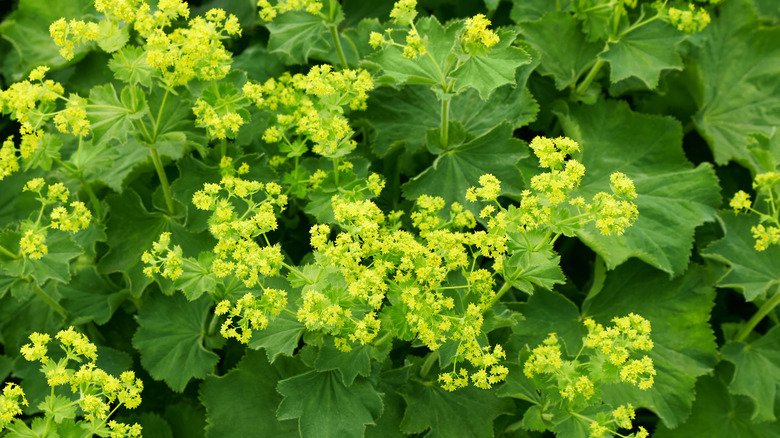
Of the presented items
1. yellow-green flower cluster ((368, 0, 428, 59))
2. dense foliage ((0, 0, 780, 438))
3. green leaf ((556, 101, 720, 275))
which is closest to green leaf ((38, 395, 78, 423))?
dense foliage ((0, 0, 780, 438))

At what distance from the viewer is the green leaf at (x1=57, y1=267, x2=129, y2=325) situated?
2.21 metres

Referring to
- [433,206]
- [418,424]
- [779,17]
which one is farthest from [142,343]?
[779,17]

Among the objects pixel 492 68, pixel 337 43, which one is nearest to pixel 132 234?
pixel 337 43

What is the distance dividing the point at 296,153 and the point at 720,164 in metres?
1.57

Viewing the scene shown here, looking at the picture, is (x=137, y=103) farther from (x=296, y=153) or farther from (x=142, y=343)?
(x=142, y=343)

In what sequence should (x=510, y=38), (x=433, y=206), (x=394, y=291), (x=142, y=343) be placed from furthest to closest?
(x=142, y=343)
(x=510, y=38)
(x=433, y=206)
(x=394, y=291)

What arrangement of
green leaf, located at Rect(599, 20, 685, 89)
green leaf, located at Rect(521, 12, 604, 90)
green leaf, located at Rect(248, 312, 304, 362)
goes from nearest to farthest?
green leaf, located at Rect(248, 312, 304, 362)
green leaf, located at Rect(599, 20, 685, 89)
green leaf, located at Rect(521, 12, 604, 90)

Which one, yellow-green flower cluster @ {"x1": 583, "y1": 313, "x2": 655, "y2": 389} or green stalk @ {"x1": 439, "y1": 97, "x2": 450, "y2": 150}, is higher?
green stalk @ {"x1": 439, "y1": 97, "x2": 450, "y2": 150}

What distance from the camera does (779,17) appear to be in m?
2.75

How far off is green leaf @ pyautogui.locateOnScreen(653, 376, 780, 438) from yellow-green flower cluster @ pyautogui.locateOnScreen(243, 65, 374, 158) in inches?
59.3

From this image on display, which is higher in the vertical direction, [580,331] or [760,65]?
[760,65]

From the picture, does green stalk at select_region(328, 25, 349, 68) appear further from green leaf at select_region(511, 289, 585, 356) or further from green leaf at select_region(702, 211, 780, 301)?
green leaf at select_region(702, 211, 780, 301)

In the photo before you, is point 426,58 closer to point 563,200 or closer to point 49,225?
point 563,200

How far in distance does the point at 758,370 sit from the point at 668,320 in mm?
321
